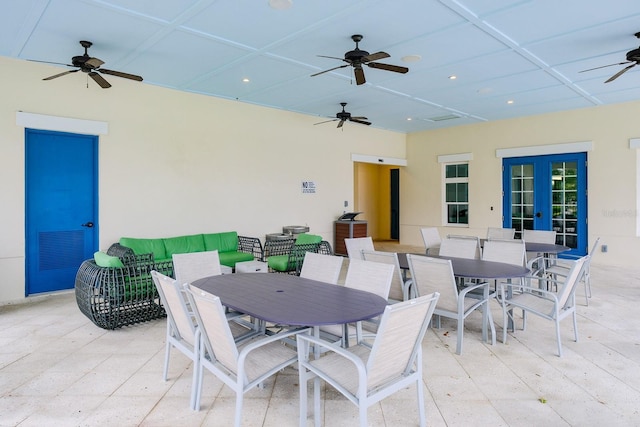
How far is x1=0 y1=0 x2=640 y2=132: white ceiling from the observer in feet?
12.4

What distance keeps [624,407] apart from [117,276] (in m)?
4.37

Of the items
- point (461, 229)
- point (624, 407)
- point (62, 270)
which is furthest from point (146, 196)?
point (461, 229)

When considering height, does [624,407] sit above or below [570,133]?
below

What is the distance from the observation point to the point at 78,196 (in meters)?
5.55

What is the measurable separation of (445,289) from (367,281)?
0.87m

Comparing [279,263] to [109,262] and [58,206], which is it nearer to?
[109,262]

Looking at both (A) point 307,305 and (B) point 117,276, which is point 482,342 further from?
(B) point 117,276

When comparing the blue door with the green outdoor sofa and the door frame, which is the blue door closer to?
the door frame

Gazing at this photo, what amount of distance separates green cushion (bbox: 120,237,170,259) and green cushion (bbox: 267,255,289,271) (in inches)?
63.6

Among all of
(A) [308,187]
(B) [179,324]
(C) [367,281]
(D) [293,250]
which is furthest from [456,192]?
(B) [179,324]

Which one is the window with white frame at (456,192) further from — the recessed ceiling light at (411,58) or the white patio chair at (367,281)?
the white patio chair at (367,281)

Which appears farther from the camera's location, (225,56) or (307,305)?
(225,56)

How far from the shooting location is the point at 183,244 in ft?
20.1

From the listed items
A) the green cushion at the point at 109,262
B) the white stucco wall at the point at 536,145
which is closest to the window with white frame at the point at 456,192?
the white stucco wall at the point at 536,145
